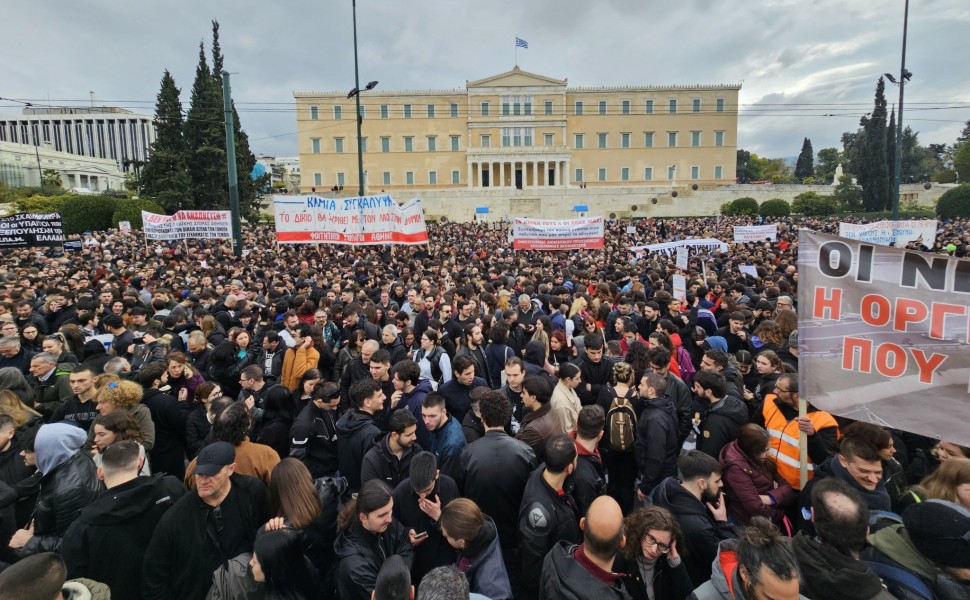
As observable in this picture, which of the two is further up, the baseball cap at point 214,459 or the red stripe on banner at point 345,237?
the red stripe on banner at point 345,237

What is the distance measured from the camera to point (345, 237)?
12.6 metres

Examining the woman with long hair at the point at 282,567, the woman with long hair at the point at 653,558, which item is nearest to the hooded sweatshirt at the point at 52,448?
the woman with long hair at the point at 282,567

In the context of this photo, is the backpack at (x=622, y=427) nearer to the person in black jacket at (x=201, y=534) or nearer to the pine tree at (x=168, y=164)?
the person in black jacket at (x=201, y=534)

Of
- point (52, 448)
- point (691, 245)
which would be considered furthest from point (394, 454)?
point (691, 245)

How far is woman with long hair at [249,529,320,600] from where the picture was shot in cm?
231

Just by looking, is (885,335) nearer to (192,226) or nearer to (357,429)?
(357,429)

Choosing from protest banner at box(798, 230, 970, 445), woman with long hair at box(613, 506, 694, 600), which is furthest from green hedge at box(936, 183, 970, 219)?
woman with long hair at box(613, 506, 694, 600)

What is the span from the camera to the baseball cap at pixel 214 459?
2490mm

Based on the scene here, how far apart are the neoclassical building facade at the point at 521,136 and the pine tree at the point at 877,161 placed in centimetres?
1909

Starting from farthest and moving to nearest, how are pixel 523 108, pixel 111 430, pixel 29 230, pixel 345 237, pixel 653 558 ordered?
pixel 523 108
pixel 345 237
pixel 29 230
pixel 111 430
pixel 653 558

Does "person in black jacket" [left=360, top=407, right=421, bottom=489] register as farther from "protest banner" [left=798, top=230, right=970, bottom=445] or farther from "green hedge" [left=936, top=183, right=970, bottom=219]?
"green hedge" [left=936, top=183, right=970, bottom=219]

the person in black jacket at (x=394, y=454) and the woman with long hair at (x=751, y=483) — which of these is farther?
the person in black jacket at (x=394, y=454)

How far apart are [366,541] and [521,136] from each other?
62464 millimetres

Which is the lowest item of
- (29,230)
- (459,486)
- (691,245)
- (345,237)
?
(459,486)
